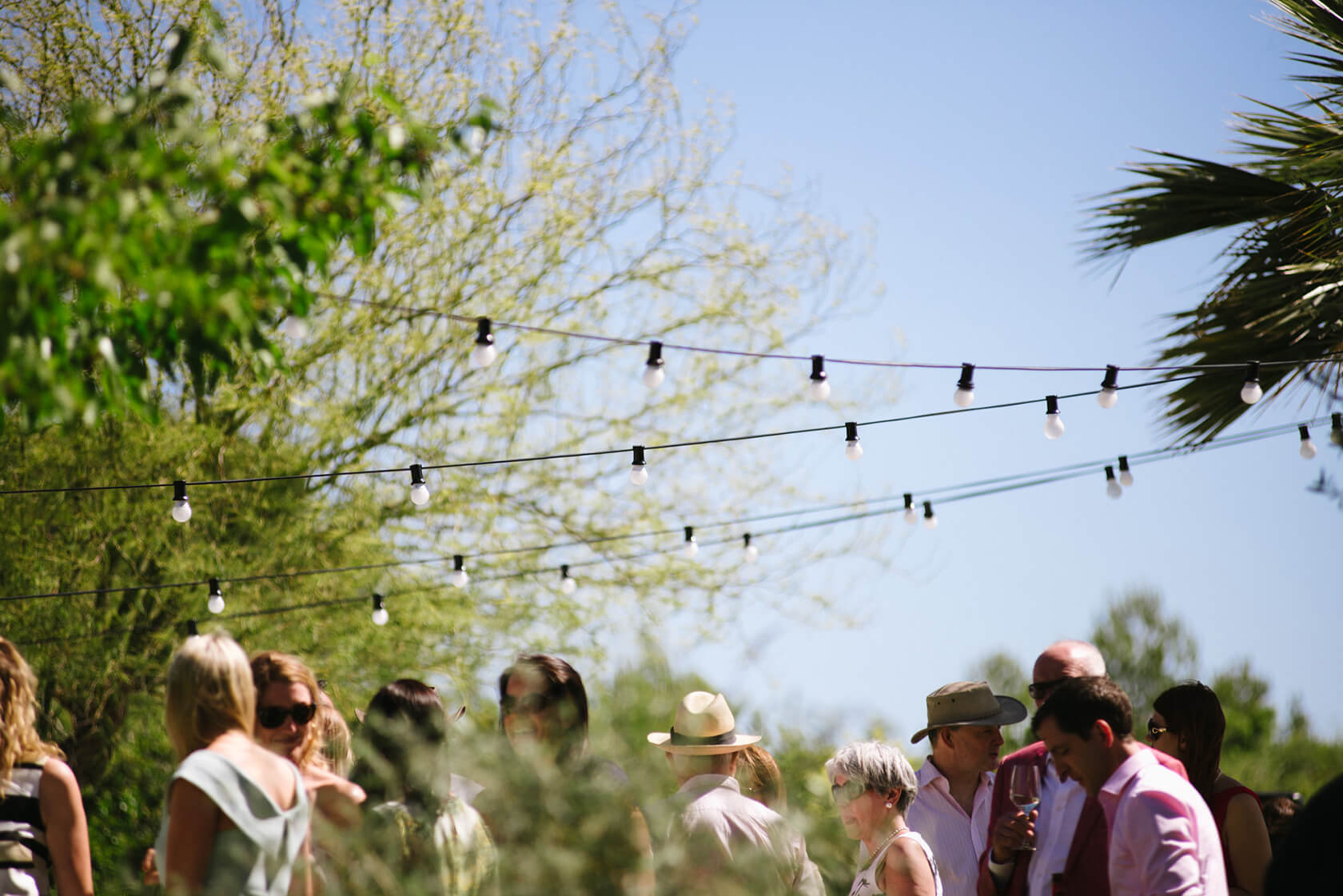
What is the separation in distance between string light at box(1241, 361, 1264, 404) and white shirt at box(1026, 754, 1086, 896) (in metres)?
3.57

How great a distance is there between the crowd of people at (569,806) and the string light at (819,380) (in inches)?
92.5

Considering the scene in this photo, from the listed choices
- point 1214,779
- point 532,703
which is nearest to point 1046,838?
point 1214,779

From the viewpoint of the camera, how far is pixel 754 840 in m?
3.76

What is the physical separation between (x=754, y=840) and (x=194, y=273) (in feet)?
7.57

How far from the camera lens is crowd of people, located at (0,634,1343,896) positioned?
2.57 metres

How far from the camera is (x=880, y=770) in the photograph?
13.0ft

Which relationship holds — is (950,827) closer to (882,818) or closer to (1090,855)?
(882,818)

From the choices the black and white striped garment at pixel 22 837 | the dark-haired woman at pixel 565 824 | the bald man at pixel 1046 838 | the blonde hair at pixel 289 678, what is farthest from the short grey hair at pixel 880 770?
the black and white striped garment at pixel 22 837

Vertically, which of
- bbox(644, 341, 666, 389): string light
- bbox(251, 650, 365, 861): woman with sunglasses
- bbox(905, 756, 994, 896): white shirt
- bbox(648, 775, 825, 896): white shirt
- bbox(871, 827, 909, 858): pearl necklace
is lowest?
bbox(905, 756, 994, 896): white shirt

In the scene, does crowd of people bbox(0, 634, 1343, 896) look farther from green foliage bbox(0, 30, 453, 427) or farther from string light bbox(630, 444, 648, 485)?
string light bbox(630, 444, 648, 485)

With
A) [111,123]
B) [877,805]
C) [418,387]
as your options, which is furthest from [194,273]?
[418,387]

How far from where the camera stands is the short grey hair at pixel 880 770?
12.9 ft

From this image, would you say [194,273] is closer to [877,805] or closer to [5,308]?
[5,308]

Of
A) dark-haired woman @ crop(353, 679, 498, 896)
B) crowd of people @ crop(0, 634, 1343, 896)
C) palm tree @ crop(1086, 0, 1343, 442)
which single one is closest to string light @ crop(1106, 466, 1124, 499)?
palm tree @ crop(1086, 0, 1343, 442)
